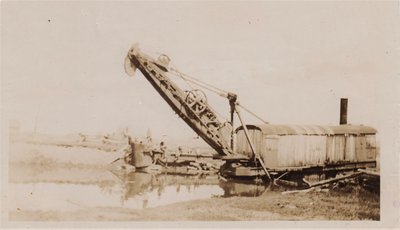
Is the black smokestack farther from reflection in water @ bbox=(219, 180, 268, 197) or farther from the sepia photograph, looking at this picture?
reflection in water @ bbox=(219, 180, 268, 197)

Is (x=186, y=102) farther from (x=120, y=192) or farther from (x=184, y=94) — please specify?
(x=120, y=192)

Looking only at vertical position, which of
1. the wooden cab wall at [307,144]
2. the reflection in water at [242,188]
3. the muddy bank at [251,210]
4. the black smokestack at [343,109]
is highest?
the black smokestack at [343,109]

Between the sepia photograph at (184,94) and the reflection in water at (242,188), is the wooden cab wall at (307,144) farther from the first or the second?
the reflection in water at (242,188)

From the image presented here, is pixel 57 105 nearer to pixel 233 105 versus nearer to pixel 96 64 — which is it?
pixel 96 64

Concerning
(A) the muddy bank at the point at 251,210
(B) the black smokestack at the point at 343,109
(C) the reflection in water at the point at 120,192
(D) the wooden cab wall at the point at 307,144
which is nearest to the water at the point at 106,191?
(C) the reflection in water at the point at 120,192

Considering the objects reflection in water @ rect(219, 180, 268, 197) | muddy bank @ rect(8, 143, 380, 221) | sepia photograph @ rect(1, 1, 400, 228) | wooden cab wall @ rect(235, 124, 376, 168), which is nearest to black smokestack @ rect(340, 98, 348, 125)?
sepia photograph @ rect(1, 1, 400, 228)

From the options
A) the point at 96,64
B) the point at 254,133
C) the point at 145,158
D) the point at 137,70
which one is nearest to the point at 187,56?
the point at 137,70
